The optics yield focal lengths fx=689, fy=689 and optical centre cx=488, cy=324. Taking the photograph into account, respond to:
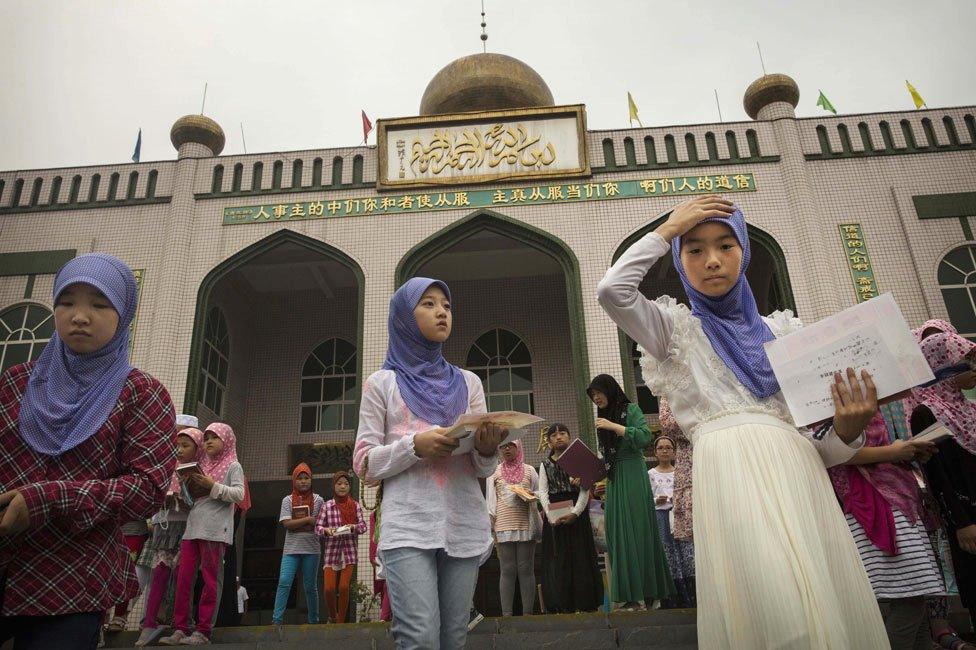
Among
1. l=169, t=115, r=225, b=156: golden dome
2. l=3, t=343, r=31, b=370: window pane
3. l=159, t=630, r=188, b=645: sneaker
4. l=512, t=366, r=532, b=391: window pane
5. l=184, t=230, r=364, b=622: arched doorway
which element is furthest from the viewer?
l=512, t=366, r=532, b=391: window pane

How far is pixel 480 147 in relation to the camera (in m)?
9.78

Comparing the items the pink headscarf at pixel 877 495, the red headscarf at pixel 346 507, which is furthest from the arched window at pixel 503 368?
the pink headscarf at pixel 877 495

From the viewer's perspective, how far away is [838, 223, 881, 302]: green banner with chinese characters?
8609mm

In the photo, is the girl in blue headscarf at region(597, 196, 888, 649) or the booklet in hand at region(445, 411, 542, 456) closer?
the girl in blue headscarf at region(597, 196, 888, 649)

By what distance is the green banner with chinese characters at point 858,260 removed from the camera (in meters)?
8.61

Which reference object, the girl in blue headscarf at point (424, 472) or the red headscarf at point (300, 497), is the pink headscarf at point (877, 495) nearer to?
the girl in blue headscarf at point (424, 472)

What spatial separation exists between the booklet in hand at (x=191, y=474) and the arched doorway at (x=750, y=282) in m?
4.98

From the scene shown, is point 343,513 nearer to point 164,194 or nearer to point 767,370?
point 767,370

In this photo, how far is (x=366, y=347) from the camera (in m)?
8.90

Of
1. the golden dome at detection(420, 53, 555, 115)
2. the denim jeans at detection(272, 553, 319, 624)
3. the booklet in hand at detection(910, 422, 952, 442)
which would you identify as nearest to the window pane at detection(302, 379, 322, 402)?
the golden dome at detection(420, 53, 555, 115)

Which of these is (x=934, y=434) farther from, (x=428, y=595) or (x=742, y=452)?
(x=428, y=595)

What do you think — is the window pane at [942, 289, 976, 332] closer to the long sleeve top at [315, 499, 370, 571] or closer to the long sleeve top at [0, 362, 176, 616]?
the long sleeve top at [315, 499, 370, 571]

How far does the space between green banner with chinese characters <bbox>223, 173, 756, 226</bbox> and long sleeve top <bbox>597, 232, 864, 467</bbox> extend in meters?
7.66

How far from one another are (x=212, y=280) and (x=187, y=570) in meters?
5.66
